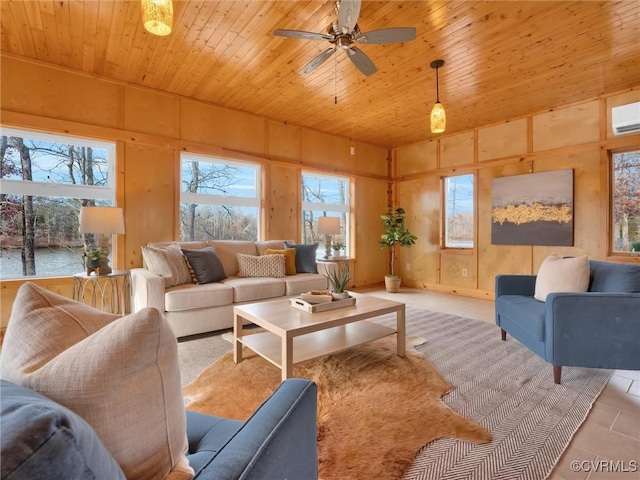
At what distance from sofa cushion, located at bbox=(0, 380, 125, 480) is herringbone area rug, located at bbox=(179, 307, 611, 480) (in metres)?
1.40

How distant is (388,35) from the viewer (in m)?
2.21

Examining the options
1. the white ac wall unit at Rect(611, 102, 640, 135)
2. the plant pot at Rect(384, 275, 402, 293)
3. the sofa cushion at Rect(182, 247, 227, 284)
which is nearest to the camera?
the sofa cushion at Rect(182, 247, 227, 284)

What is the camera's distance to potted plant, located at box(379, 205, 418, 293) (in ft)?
18.0

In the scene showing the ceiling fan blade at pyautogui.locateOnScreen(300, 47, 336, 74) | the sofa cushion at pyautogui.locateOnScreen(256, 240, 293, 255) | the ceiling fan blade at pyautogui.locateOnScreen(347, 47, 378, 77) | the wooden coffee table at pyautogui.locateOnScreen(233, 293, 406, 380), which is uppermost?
the ceiling fan blade at pyautogui.locateOnScreen(300, 47, 336, 74)

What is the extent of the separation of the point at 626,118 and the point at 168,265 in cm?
525

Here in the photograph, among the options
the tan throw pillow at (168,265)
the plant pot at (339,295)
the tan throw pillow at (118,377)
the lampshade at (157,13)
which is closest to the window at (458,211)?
the plant pot at (339,295)

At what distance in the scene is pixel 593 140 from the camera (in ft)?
13.0

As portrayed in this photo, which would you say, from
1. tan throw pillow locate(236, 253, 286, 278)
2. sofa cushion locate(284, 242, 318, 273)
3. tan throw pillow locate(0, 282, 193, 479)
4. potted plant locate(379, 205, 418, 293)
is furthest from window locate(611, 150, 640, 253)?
tan throw pillow locate(0, 282, 193, 479)

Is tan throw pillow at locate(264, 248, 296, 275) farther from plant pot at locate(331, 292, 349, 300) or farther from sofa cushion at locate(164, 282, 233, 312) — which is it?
plant pot at locate(331, 292, 349, 300)

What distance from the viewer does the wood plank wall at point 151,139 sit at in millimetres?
3166

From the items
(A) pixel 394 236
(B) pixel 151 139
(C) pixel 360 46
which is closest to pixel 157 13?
(C) pixel 360 46

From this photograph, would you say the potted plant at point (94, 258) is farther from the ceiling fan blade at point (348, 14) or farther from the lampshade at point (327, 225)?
the ceiling fan blade at point (348, 14)

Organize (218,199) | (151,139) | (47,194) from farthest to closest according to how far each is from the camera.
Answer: (218,199) < (151,139) < (47,194)

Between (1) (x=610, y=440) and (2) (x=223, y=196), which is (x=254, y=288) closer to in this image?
(2) (x=223, y=196)
